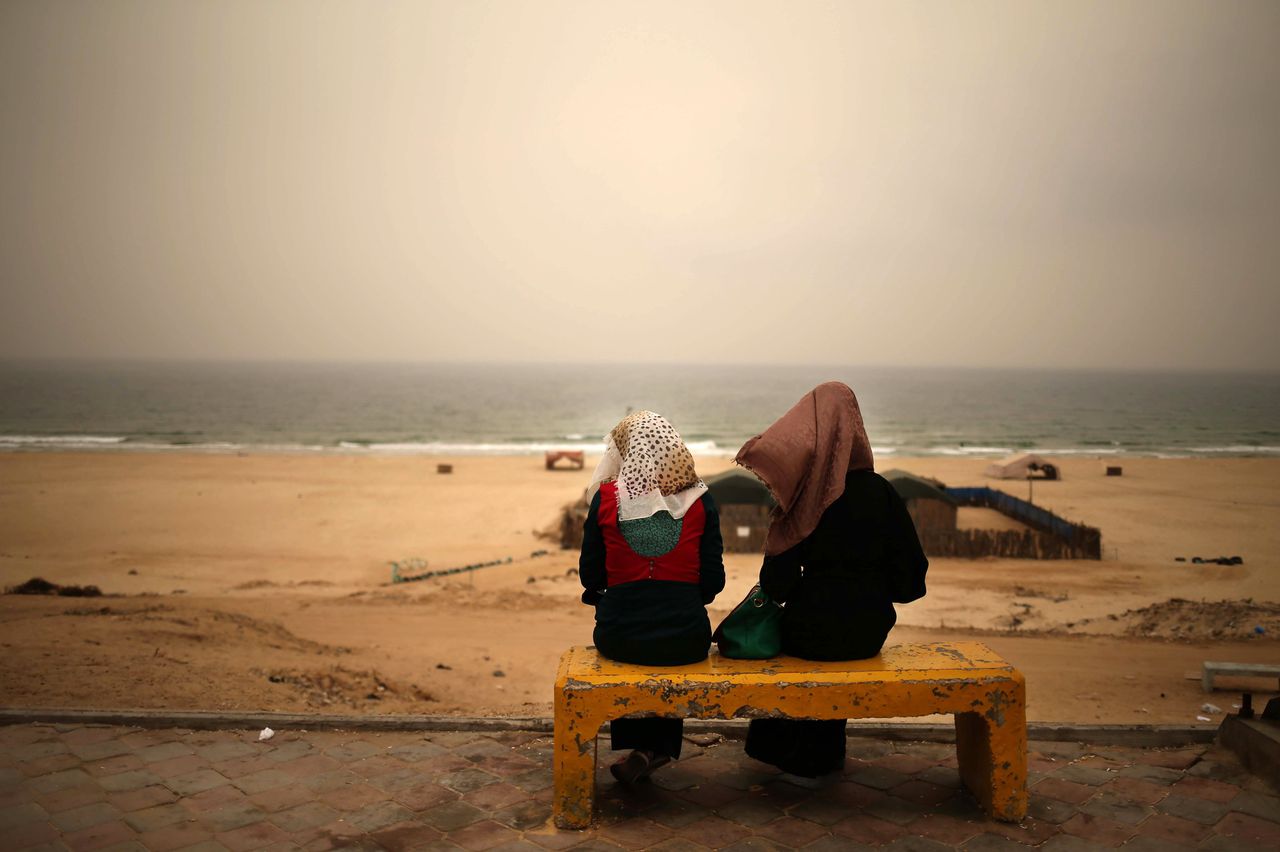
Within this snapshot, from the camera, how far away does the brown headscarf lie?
3.94 meters

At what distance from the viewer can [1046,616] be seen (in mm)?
10859

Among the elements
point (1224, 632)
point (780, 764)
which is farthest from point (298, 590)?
point (1224, 632)

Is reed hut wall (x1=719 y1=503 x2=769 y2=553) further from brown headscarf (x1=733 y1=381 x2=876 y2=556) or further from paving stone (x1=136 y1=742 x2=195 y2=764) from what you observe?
brown headscarf (x1=733 y1=381 x2=876 y2=556)

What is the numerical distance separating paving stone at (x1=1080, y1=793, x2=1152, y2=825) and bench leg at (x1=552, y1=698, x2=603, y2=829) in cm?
229

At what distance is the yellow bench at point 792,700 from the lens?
12.4 feet

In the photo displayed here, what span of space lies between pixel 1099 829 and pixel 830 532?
173cm

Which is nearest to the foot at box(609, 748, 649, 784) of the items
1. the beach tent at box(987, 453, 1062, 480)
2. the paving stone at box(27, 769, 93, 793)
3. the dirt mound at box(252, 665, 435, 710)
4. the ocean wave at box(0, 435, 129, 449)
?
the paving stone at box(27, 769, 93, 793)

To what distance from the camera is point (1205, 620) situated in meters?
10.0

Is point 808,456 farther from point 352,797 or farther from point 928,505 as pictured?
point 928,505

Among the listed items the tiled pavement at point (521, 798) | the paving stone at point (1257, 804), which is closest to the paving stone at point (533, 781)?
the tiled pavement at point (521, 798)

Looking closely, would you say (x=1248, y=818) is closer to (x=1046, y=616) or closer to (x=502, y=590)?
(x=1046, y=616)

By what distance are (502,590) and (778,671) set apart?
28.6 ft

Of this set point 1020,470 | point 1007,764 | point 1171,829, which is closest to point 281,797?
point 1007,764

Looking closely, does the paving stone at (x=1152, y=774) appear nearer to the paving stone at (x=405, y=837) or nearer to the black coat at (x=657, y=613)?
the black coat at (x=657, y=613)
